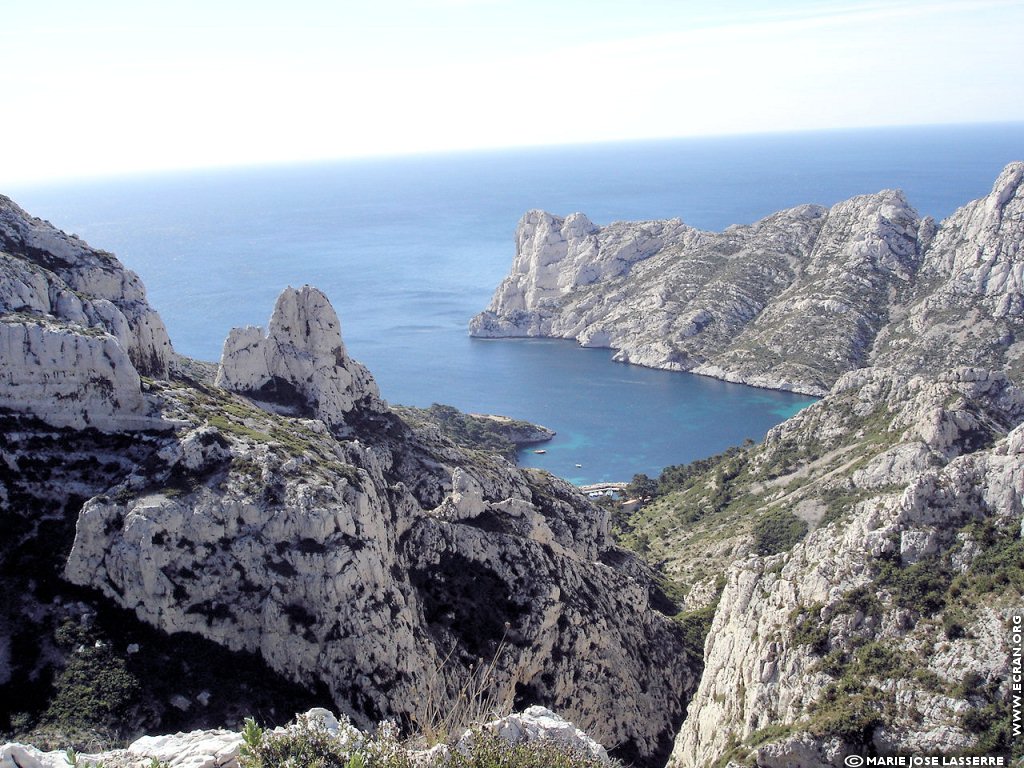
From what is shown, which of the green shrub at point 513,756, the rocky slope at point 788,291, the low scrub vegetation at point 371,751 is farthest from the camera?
the rocky slope at point 788,291

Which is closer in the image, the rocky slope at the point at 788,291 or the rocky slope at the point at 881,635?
the rocky slope at the point at 881,635

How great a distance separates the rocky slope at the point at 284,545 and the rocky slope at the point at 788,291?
81.2 m

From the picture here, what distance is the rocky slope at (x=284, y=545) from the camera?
2750 centimetres

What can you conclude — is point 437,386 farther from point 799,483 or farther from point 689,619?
point 689,619

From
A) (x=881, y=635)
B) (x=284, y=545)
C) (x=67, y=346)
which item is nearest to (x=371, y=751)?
(x=284, y=545)

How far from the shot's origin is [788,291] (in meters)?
131

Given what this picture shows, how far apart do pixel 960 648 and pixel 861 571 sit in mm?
4608

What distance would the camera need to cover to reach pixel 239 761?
58.3 ft

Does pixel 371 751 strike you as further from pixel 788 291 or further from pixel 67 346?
pixel 788 291

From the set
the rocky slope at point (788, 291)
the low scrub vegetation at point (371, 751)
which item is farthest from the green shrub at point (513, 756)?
the rocky slope at point (788, 291)

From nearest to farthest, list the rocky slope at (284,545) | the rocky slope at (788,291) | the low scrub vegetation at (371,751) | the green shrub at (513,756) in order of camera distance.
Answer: the low scrub vegetation at (371,751) → the green shrub at (513,756) → the rocky slope at (284,545) → the rocky slope at (788,291)

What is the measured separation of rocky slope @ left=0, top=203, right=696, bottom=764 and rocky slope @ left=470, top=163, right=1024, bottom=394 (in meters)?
81.2

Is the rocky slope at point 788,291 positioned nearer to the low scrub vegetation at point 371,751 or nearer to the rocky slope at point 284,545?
the rocky slope at point 284,545

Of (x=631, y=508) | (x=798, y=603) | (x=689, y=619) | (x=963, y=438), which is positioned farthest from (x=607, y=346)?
(x=798, y=603)
